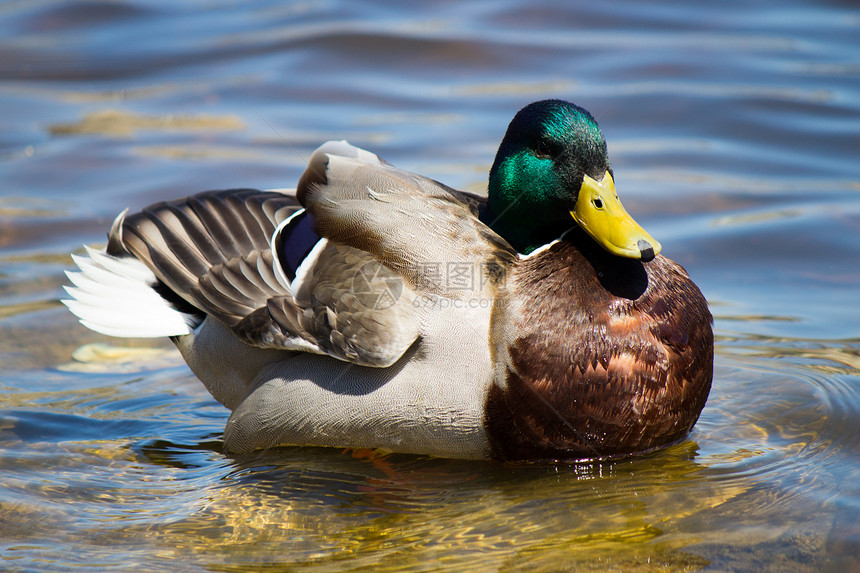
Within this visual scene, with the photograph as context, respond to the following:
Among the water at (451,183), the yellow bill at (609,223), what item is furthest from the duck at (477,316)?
the water at (451,183)

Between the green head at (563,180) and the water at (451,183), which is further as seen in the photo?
the green head at (563,180)

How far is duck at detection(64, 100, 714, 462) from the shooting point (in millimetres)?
3729

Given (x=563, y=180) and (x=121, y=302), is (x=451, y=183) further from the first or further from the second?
(x=563, y=180)

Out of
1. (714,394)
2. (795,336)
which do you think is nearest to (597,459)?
(714,394)

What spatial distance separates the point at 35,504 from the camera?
3.79m

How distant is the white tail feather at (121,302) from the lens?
14.4 ft

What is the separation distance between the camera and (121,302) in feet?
14.7

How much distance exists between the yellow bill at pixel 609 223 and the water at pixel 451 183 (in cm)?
84

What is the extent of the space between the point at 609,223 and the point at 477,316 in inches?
23.6

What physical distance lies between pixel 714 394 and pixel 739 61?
6.02 meters

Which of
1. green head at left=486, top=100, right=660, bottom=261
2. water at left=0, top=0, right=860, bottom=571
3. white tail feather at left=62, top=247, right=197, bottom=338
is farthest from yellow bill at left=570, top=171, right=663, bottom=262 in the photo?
white tail feather at left=62, top=247, right=197, bottom=338

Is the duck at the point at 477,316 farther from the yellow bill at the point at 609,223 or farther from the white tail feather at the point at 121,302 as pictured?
the white tail feather at the point at 121,302

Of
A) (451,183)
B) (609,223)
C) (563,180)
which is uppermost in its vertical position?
(451,183)

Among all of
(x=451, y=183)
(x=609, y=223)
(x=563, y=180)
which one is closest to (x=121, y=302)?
(x=563, y=180)
